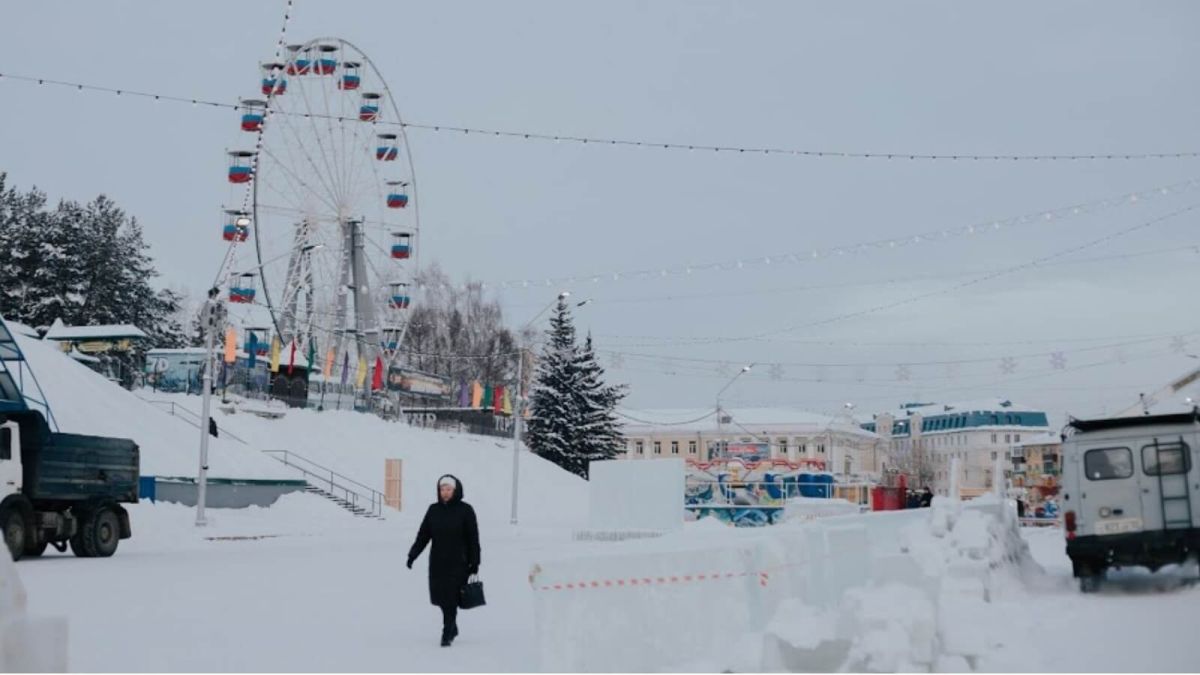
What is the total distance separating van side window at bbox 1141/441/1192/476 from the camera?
60.4 ft

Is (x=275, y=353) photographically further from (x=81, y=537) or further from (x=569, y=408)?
(x=81, y=537)

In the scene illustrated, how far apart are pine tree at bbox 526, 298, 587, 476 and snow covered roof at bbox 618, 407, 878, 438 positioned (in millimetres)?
40355

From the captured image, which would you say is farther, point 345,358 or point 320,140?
point 345,358

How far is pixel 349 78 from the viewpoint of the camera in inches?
2334

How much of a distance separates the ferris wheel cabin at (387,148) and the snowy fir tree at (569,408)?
17942mm

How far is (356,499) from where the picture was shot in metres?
52.4

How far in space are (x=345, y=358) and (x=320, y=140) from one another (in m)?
12.0

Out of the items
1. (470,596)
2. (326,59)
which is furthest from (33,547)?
(326,59)

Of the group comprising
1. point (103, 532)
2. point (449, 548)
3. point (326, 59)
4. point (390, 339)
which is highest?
point (326, 59)

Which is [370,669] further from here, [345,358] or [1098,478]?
[345,358]

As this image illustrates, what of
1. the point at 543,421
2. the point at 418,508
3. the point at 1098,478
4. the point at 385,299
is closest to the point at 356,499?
the point at 418,508

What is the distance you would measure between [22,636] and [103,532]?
70.2 ft

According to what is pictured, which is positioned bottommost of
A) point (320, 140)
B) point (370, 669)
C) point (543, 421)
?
point (370, 669)

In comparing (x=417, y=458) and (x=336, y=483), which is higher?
(x=417, y=458)
